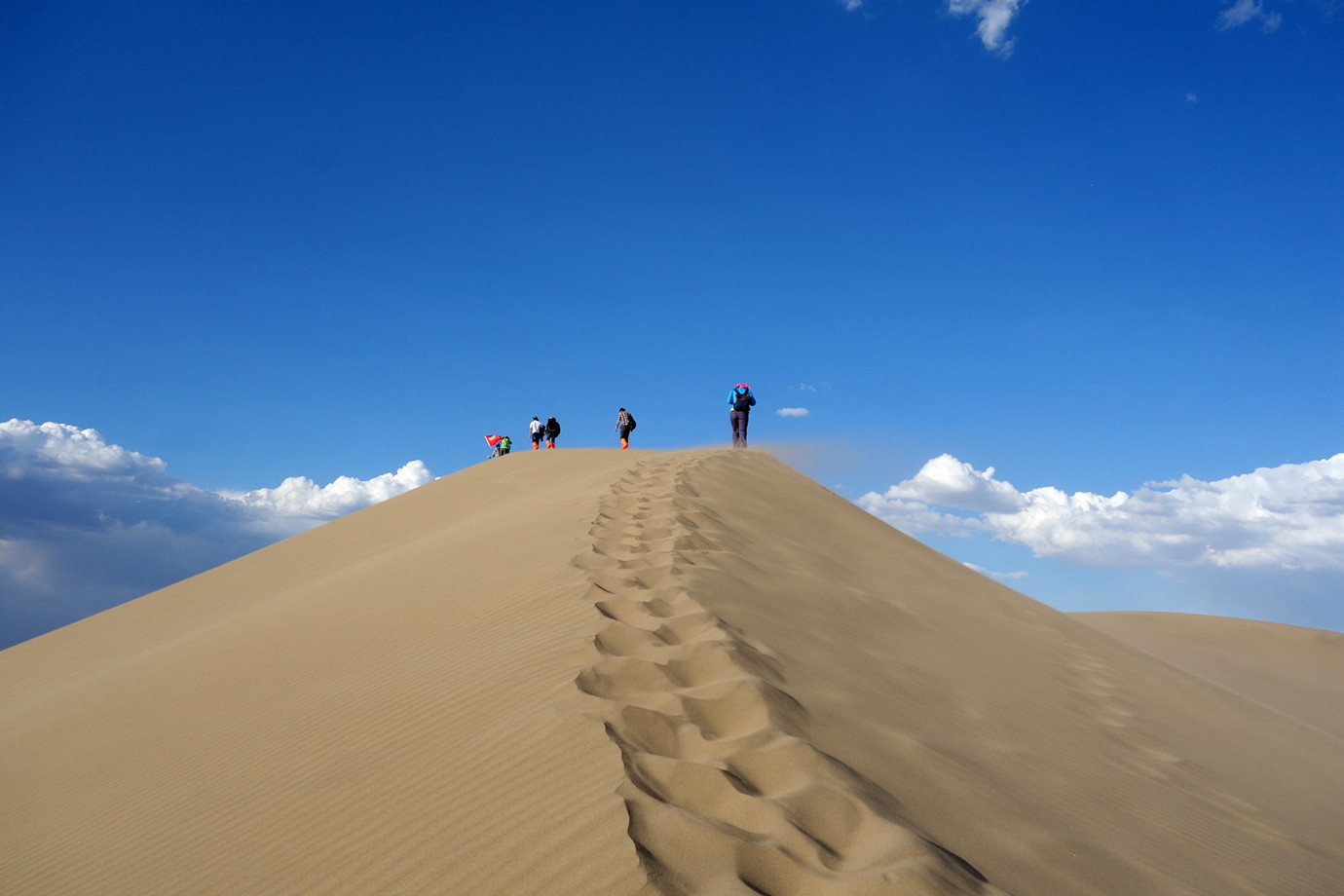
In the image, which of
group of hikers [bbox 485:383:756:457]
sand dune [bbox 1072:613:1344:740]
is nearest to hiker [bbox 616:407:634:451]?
group of hikers [bbox 485:383:756:457]

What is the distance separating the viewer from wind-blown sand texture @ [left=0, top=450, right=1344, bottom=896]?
241 centimetres

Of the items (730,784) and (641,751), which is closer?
(730,784)

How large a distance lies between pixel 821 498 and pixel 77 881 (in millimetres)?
10441

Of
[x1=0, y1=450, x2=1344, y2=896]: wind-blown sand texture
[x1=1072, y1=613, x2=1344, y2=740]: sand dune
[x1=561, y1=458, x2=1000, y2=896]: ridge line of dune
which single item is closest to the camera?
[x1=561, y1=458, x2=1000, y2=896]: ridge line of dune

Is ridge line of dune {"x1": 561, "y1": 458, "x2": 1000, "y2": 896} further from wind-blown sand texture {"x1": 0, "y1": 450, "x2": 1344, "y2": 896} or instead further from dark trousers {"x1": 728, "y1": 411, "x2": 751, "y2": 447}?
dark trousers {"x1": 728, "y1": 411, "x2": 751, "y2": 447}

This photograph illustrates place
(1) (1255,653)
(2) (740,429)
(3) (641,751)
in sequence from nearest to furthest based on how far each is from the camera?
(3) (641,751), (2) (740,429), (1) (1255,653)

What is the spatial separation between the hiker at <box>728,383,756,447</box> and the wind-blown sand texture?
9484mm

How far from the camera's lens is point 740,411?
692 inches

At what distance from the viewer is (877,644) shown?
5395 mm

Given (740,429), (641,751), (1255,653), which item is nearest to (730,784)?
(641,751)

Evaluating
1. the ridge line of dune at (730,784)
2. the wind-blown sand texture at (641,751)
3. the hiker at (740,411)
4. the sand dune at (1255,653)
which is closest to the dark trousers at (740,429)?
the hiker at (740,411)

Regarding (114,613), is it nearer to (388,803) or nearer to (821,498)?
(821,498)

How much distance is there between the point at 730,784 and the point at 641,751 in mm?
378

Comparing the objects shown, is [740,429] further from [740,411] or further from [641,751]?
[641,751]
